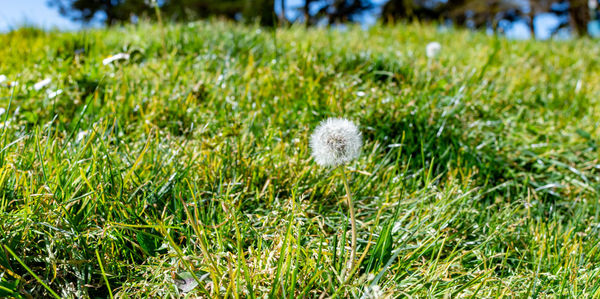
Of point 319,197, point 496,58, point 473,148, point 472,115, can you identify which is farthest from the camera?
point 496,58

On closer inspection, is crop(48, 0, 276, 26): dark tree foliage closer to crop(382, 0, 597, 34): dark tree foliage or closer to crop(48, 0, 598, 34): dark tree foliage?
crop(48, 0, 598, 34): dark tree foliage

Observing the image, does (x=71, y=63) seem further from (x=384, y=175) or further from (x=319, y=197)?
(x=384, y=175)

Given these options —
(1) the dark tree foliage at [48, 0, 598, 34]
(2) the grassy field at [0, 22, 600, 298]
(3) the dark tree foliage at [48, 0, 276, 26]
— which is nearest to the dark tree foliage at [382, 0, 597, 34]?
(1) the dark tree foliage at [48, 0, 598, 34]

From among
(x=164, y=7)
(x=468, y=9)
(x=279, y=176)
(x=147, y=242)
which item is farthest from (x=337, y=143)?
(x=164, y=7)

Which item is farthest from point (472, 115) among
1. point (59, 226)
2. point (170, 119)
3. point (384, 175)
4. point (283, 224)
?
point (59, 226)

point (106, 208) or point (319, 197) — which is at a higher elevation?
point (106, 208)
